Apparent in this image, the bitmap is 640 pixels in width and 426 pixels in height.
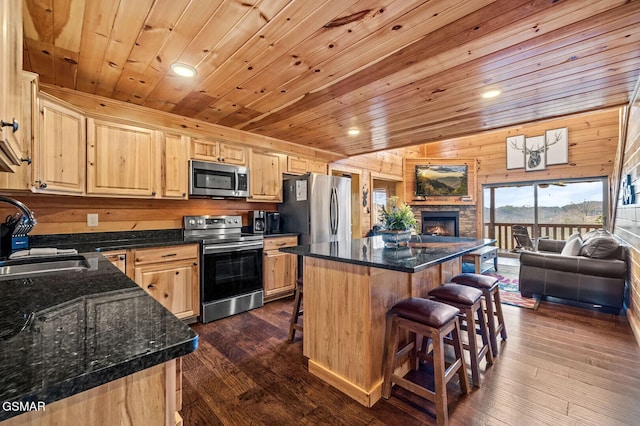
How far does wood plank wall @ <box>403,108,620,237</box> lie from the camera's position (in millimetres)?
5320

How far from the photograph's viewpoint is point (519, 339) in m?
2.67

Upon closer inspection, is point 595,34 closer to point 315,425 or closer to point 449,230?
point 315,425

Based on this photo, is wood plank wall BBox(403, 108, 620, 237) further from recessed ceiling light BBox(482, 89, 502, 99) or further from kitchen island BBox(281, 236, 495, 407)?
kitchen island BBox(281, 236, 495, 407)

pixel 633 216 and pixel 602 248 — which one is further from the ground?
pixel 633 216

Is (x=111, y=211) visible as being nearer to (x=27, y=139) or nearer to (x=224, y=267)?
(x=27, y=139)

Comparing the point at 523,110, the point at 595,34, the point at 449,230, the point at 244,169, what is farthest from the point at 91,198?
the point at 449,230

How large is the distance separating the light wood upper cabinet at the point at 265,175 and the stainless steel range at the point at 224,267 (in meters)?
0.52

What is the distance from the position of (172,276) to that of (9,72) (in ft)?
7.23

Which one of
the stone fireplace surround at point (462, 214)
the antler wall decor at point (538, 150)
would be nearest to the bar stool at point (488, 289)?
the stone fireplace surround at point (462, 214)

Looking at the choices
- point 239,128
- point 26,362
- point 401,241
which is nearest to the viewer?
point 26,362

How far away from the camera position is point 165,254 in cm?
281

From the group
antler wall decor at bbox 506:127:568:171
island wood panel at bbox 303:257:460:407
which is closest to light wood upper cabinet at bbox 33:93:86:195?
island wood panel at bbox 303:257:460:407

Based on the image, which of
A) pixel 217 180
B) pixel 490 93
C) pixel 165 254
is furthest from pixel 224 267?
pixel 490 93

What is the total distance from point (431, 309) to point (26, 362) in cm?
173
